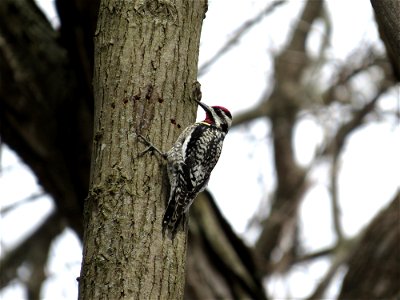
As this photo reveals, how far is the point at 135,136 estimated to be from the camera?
3.77 m

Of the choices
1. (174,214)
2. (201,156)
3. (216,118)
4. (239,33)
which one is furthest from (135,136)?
(239,33)

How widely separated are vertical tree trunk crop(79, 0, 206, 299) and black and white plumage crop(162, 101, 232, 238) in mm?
76

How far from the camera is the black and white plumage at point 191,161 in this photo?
150 inches

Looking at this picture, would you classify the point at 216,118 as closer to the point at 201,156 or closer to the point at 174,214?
the point at 201,156

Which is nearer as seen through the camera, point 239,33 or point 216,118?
point 216,118

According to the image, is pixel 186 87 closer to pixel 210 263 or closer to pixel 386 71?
pixel 210 263

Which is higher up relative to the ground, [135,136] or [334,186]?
[334,186]

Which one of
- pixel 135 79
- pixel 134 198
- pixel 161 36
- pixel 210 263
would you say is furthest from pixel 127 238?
pixel 210 263

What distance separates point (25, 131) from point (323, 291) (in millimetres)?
4190

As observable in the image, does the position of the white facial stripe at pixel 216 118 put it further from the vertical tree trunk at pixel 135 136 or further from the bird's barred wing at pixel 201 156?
the vertical tree trunk at pixel 135 136

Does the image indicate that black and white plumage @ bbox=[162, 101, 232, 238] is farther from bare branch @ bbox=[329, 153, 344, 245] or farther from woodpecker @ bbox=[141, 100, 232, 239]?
bare branch @ bbox=[329, 153, 344, 245]

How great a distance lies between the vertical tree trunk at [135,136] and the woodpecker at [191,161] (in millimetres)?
72

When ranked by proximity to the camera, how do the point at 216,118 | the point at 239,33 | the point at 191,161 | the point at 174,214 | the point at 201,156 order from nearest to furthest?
the point at 174,214 < the point at 191,161 < the point at 201,156 < the point at 216,118 < the point at 239,33

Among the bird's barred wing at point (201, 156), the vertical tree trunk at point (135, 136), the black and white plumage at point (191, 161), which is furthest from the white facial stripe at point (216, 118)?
the vertical tree trunk at point (135, 136)
